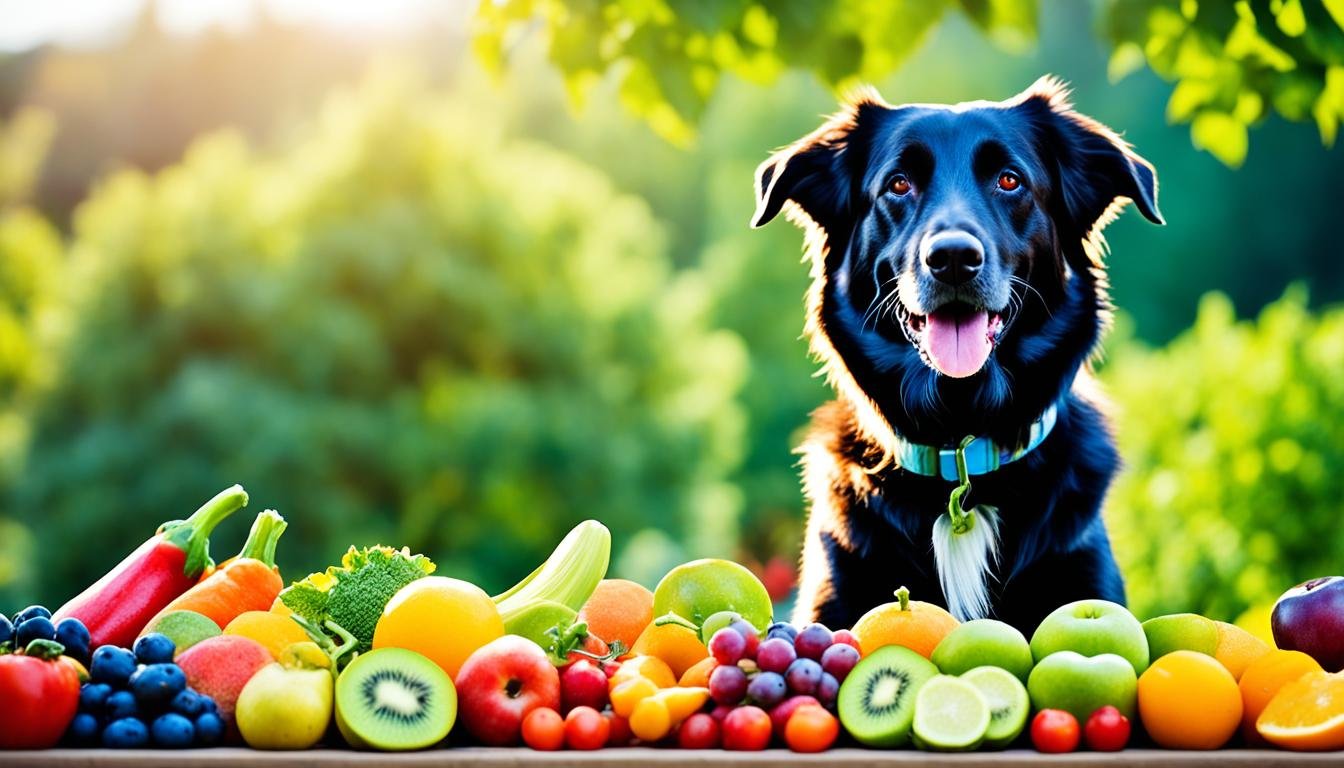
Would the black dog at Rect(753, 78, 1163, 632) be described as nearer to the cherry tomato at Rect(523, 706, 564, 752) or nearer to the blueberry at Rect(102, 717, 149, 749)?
the cherry tomato at Rect(523, 706, 564, 752)

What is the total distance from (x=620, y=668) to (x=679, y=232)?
2776cm

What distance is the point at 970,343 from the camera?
2.74 meters

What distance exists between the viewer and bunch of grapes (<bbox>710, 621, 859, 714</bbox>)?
198cm

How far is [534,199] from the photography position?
56.4 ft

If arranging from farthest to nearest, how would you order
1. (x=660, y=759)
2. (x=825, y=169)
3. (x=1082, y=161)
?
(x=825, y=169) < (x=1082, y=161) < (x=660, y=759)

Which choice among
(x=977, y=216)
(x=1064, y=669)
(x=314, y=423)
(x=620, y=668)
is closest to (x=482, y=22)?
(x=977, y=216)

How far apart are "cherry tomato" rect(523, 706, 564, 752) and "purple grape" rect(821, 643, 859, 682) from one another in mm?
427

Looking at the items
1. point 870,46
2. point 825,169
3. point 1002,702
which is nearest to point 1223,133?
point 870,46

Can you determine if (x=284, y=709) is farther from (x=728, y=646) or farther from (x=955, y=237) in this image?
(x=955, y=237)

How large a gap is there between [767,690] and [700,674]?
0.17 m

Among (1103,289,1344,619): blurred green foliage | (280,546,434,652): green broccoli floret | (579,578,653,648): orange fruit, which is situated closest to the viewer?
(280,546,434,652): green broccoli floret

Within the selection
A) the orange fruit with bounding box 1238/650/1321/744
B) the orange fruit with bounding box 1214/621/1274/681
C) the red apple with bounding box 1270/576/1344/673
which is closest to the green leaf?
the red apple with bounding box 1270/576/1344/673

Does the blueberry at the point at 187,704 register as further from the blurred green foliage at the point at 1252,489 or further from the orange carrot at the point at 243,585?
the blurred green foliage at the point at 1252,489

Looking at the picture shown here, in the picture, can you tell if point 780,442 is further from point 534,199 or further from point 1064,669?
point 1064,669
